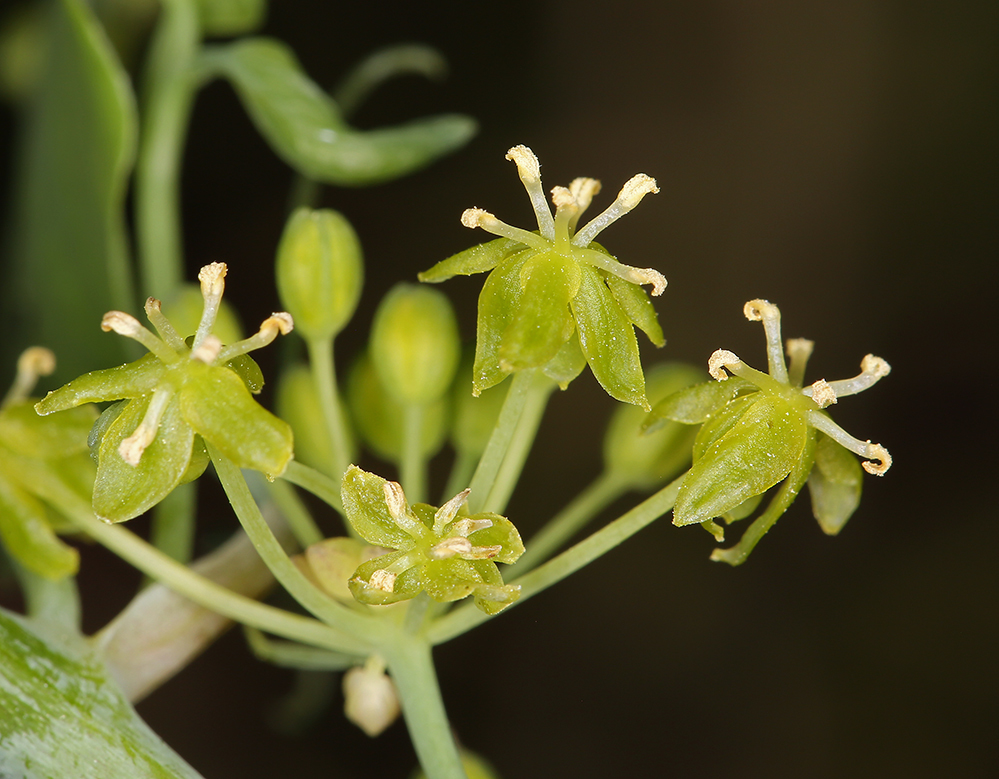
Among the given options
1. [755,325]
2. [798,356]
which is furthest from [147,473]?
[755,325]

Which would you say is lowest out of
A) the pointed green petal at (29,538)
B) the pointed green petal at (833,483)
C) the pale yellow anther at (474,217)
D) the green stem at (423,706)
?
the green stem at (423,706)

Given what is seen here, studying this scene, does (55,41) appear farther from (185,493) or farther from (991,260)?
(991,260)

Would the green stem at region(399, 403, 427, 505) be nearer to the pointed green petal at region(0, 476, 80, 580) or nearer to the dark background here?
the pointed green petal at region(0, 476, 80, 580)

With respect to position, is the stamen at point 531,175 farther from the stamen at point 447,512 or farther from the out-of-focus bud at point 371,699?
the out-of-focus bud at point 371,699

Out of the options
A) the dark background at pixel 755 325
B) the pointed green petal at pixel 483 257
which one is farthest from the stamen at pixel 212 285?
the dark background at pixel 755 325

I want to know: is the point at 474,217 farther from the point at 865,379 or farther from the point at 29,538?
the point at 29,538

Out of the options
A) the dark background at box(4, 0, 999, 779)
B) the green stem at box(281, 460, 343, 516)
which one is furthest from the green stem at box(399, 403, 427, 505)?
the dark background at box(4, 0, 999, 779)
